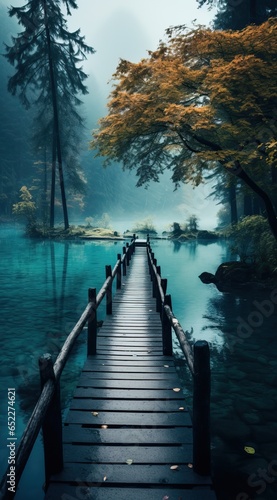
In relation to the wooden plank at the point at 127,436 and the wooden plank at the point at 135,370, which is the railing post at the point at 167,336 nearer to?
the wooden plank at the point at 135,370

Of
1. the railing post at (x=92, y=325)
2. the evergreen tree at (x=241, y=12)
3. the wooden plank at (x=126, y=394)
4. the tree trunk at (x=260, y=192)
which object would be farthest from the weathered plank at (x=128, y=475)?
the evergreen tree at (x=241, y=12)

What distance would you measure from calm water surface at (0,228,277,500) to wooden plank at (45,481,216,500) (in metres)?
1.58

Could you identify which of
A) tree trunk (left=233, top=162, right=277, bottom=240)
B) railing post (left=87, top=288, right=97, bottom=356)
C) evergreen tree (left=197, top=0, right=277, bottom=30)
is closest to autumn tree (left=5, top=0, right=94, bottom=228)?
evergreen tree (left=197, top=0, right=277, bottom=30)

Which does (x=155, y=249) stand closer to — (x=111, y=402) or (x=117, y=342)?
(x=117, y=342)

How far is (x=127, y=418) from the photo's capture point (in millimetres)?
4430

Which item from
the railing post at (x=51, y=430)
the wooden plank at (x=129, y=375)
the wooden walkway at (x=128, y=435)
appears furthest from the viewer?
the wooden plank at (x=129, y=375)

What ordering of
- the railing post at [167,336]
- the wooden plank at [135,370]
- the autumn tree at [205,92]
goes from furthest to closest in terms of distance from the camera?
1. the autumn tree at [205,92]
2. the railing post at [167,336]
3. the wooden plank at [135,370]

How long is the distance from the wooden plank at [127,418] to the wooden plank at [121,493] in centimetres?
98

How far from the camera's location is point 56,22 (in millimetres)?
31141

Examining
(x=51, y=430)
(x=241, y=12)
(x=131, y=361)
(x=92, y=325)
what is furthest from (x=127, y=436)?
(x=241, y=12)

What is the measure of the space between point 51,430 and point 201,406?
56.8 inches

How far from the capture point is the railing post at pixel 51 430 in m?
3.15

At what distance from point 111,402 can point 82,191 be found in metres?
44.8

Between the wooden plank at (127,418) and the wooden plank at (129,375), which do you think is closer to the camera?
the wooden plank at (127,418)
